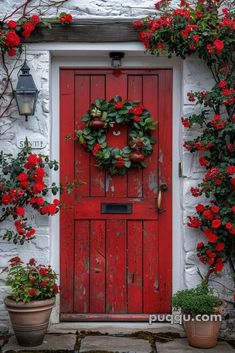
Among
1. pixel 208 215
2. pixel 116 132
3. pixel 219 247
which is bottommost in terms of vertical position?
pixel 219 247

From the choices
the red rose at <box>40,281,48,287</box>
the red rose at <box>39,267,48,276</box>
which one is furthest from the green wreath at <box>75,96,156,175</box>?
the red rose at <box>40,281,48,287</box>

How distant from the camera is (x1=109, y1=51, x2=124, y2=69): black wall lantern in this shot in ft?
16.8

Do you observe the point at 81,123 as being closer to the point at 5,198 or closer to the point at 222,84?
the point at 5,198

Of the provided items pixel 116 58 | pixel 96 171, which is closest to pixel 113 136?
pixel 96 171

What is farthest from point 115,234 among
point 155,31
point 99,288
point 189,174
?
point 155,31

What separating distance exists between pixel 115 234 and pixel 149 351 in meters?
1.10

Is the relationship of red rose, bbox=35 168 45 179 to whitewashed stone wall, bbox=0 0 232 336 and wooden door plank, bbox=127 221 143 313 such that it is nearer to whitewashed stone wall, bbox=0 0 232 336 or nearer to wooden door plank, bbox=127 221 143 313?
whitewashed stone wall, bbox=0 0 232 336

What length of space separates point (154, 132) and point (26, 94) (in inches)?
45.6

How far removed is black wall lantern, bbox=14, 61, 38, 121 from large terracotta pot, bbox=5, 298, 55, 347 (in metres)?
1.55

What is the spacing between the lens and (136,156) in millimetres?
5070

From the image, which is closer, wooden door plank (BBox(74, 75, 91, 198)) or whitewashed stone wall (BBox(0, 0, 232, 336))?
whitewashed stone wall (BBox(0, 0, 232, 336))

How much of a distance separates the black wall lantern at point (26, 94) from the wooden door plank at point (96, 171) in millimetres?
550

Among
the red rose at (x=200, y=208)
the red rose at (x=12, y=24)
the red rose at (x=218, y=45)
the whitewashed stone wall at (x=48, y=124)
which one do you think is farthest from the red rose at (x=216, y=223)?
the red rose at (x=12, y=24)

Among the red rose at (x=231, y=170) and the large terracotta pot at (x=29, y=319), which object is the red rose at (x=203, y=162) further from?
the large terracotta pot at (x=29, y=319)
